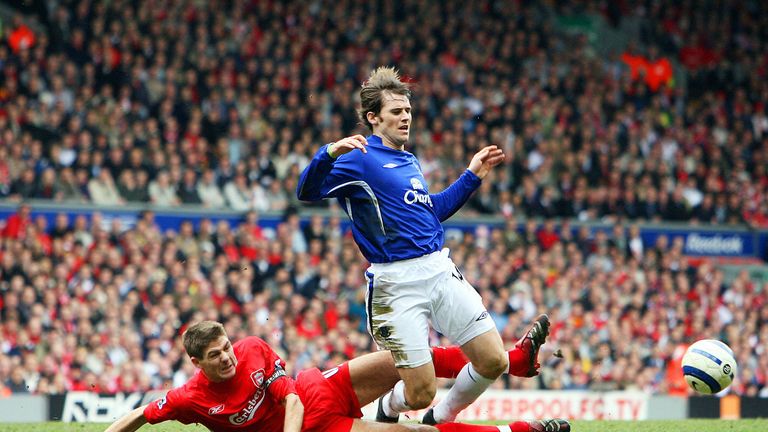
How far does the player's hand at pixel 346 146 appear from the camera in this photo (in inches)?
248

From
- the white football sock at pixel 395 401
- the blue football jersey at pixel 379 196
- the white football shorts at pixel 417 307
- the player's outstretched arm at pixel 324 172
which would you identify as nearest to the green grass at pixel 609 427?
the white football sock at pixel 395 401

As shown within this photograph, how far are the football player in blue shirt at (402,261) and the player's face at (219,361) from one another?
0.84 metres

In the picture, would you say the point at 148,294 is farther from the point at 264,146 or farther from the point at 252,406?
the point at 252,406

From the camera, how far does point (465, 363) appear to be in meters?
7.18

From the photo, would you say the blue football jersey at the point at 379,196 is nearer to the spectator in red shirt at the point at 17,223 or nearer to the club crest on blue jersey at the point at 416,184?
the club crest on blue jersey at the point at 416,184

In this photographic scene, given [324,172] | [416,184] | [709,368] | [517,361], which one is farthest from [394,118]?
[709,368]

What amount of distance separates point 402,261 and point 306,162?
9470mm

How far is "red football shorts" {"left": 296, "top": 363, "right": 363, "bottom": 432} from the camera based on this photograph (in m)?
6.82

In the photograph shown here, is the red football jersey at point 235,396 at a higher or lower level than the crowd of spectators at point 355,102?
lower

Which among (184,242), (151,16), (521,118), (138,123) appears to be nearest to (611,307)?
(521,118)

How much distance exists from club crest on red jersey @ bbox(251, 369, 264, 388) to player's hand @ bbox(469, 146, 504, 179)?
5.71 ft

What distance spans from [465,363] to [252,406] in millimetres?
1359

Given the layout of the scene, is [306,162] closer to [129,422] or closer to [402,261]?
[402,261]

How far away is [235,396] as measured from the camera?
22.0ft
